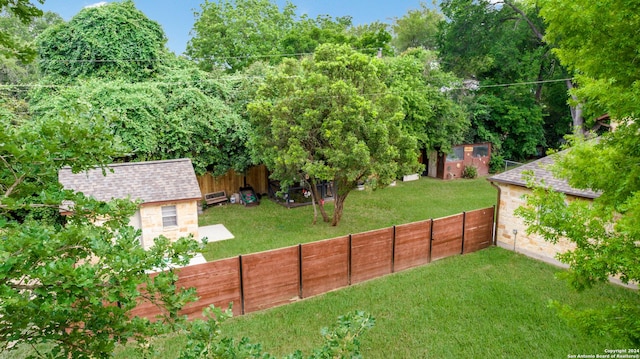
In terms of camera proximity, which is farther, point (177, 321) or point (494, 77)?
point (494, 77)

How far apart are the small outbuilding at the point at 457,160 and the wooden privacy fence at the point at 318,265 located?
1353cm

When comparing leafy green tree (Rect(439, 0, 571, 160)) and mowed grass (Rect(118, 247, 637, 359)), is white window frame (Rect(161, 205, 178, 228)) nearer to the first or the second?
mowed grass (Rect(118, 247, 637, 359))

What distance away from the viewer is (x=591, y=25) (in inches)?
199

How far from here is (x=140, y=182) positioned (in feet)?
46.5

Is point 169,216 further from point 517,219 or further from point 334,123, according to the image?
point 517,219

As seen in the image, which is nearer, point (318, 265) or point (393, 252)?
point (318, 265)

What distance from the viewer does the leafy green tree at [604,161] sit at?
489 centimetres

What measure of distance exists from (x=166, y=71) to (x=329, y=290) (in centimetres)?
1623

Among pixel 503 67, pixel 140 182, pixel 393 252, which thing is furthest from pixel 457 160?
pixel 140 182

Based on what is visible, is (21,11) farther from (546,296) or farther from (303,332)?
(546,296)

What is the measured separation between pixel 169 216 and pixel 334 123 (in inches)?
272

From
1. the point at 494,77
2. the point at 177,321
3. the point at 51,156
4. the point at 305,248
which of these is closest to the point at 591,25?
the point at 177,321

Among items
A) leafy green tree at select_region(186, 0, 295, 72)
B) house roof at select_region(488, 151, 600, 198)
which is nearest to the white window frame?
house roof at select_region(488, 151, 600, 198)

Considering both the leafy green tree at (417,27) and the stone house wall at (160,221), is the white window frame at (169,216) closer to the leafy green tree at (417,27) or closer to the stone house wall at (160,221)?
the stone house wall at (160,221)
